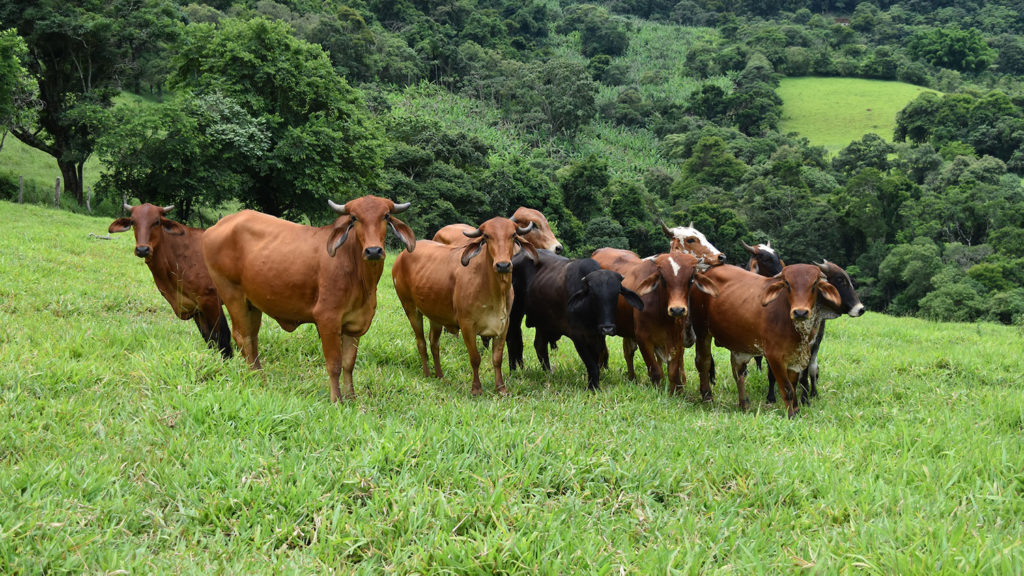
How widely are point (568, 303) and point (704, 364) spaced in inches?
68.1

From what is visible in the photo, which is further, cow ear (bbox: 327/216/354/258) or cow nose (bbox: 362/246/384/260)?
cow ear (bbox: 327/216/354/258)

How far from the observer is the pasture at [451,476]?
3146mm

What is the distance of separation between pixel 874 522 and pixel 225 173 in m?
27.0

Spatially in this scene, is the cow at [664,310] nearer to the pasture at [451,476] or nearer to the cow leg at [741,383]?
the cow leg at [741,383]

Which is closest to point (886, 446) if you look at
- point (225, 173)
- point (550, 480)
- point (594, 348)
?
point (550, 480)

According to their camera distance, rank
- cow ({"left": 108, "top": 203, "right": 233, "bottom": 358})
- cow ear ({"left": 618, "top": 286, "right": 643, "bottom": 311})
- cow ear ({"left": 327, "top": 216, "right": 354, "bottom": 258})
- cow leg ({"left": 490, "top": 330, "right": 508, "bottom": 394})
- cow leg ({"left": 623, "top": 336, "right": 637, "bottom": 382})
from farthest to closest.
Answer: cow leg ({"left": 623, "top": 336, "right": 637, "bottom": 382}) < cow ear ({"left": 618, "top": 286, "right": 643, "bottom": 311}) < cow leg ({"left": 490, "top": 330, "right": 508, "bottom": 394}) < cow ({"left": 108, "top": 203, "right": 233, "bottom": 358}) < cow ear ({"left": 327, "top": 216, "right": 354, "bottom": 258})

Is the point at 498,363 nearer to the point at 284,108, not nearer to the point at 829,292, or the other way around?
the point at 829,292

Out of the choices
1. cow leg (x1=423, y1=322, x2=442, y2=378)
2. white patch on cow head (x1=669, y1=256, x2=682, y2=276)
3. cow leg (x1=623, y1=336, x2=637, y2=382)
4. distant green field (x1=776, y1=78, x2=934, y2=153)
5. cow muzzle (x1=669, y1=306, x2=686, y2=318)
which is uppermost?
distant green field (x1=776, y1=78, x2=934, y2=153)

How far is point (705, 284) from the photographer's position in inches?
285

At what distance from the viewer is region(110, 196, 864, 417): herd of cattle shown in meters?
5.66

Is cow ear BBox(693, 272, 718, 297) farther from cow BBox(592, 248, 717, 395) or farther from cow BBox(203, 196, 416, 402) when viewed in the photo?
cow BBox(203, 196, 416, 402)

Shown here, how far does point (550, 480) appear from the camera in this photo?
161 inches

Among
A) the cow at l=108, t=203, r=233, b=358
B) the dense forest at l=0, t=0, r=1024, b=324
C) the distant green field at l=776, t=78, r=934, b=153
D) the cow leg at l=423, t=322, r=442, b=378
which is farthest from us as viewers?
the distant green field at l=776, t=78, r=934, b=153

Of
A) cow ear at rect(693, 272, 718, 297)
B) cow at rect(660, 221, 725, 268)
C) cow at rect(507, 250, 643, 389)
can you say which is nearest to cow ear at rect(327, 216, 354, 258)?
cow at rect(507, 250, 643, 389)
